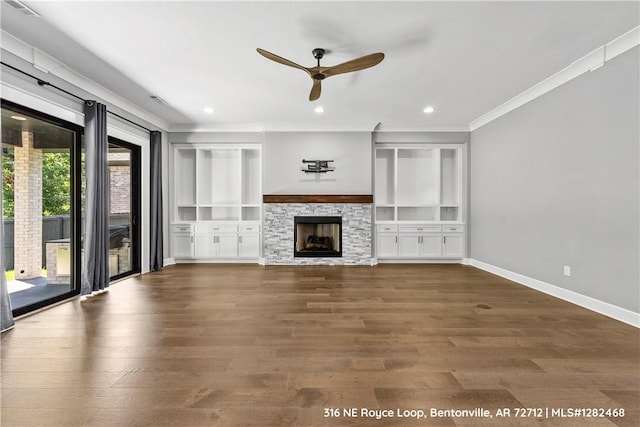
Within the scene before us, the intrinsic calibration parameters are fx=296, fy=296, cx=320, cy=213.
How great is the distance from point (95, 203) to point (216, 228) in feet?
8.16

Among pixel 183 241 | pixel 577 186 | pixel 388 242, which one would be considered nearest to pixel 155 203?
pixel 183 241

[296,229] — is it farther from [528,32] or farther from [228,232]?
[528,32]

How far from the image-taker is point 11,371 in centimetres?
204

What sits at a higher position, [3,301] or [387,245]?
[387,245]

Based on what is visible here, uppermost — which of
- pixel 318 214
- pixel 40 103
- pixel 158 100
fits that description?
pixel 158 100

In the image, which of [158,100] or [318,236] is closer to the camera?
[158,100]

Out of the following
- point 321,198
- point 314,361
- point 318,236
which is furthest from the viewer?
point 318,236

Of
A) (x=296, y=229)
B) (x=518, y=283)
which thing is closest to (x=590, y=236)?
(x=518, y=283)

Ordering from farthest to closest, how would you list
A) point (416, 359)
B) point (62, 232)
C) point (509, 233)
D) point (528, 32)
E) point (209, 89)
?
point (509, 233)
point (209, 89)
point (62, 232)
point (528, 32)
point (416, 359)

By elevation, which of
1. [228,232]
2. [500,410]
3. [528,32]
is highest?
[528,32]

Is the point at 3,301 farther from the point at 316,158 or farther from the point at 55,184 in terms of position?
the point at 316,158

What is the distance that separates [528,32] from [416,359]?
10.3 feet

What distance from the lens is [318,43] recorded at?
118 inches

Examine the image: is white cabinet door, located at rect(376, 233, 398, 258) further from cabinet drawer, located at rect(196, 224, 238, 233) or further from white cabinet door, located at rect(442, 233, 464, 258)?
cabinet drawer, located at rect(196, 224, 238, 233)
